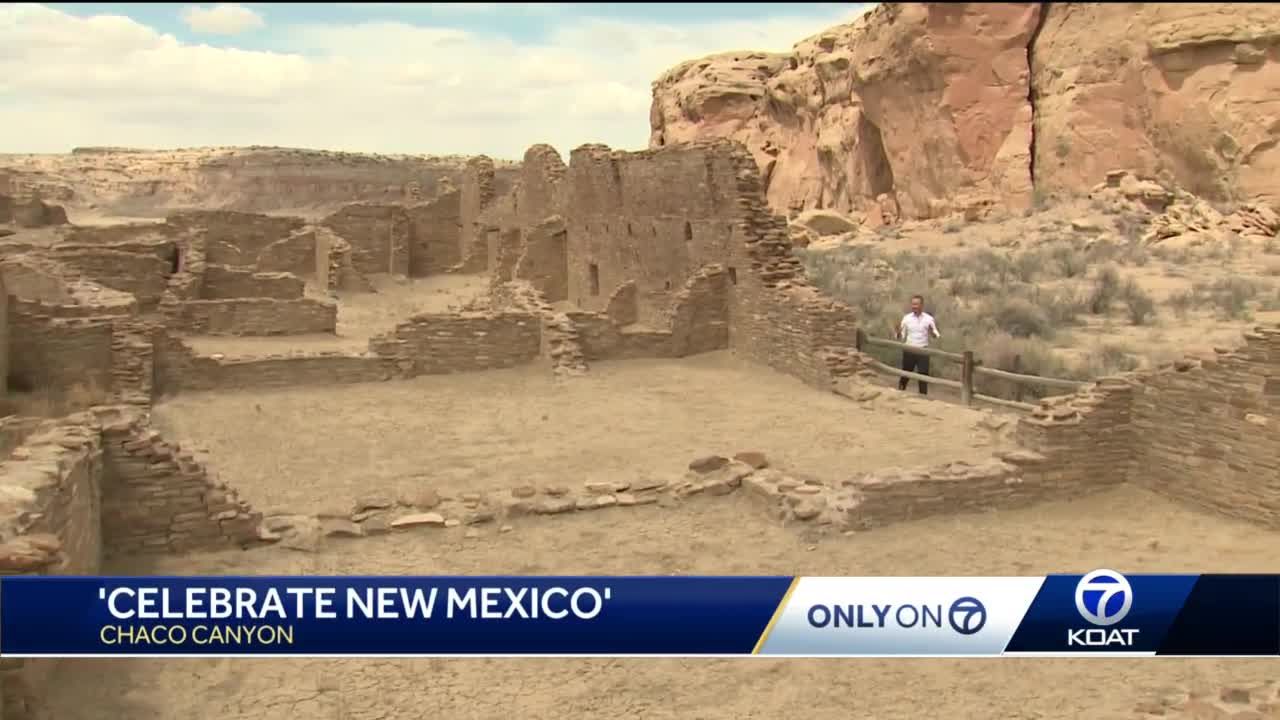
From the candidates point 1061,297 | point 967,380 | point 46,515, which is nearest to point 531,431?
point 967,380

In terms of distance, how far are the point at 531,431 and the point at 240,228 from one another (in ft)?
56.8

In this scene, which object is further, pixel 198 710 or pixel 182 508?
pixel 182 508

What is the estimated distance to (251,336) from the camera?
17.7 m

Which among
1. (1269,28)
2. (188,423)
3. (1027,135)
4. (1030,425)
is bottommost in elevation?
(188,423)

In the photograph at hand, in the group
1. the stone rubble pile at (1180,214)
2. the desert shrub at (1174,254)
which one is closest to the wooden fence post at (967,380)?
the desert shrub at (1174,254)

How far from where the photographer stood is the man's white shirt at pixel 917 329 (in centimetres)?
1326

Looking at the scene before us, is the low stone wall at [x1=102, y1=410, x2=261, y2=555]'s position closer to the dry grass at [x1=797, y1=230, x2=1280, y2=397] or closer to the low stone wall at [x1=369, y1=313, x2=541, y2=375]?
the low stone wall at [x1=369, y1=313, x2=541, y2=375]

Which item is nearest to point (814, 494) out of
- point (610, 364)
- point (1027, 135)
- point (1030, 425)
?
point (1030, 425)

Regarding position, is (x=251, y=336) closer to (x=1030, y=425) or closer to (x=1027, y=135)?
(x=1030, y=425)

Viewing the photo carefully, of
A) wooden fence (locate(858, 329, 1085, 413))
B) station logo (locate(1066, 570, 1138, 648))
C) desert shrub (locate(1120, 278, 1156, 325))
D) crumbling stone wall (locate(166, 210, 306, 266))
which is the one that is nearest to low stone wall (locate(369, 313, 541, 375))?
wooden fence (locate(858, 329, 1085, 413))

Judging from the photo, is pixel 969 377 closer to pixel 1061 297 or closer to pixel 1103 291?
pixel 1061 297

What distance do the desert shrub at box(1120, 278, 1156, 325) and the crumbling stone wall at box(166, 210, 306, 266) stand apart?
18.2m

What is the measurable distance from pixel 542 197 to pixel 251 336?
7.40m

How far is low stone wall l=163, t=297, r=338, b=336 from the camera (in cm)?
1755
